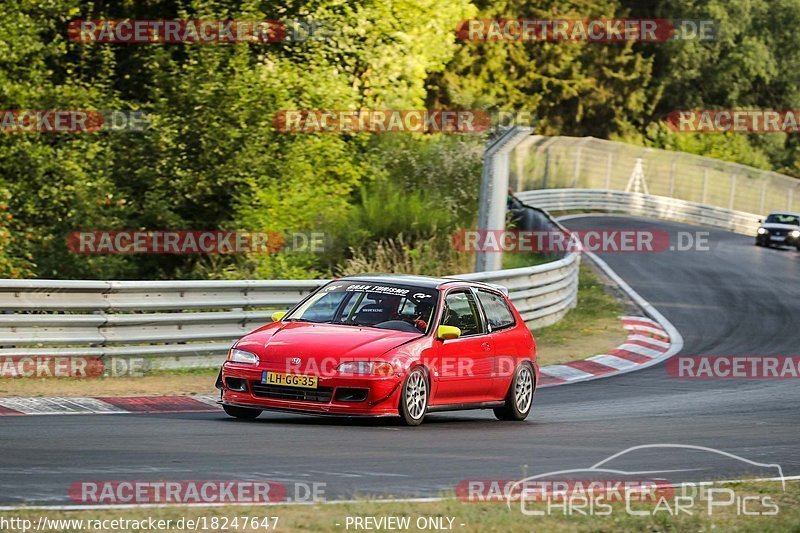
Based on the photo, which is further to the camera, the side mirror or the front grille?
the side mirror

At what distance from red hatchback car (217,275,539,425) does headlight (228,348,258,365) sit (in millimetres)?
11

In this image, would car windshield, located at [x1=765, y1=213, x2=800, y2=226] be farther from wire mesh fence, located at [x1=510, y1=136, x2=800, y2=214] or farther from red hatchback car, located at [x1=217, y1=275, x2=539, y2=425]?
red hatchback car, located at [x1=217, y1=275, x2=539, y2=425]

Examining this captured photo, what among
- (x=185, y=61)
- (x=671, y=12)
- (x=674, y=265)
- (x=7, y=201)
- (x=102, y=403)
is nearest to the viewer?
(x=102, y=403)

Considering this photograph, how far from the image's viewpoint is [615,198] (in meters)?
56.6

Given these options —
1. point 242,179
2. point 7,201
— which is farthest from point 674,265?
point 7,201

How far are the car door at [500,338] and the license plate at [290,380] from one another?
235 cm

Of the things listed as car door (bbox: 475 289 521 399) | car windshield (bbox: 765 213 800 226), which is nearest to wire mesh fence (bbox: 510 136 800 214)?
car windshield (bbox: 765 213 800 226)

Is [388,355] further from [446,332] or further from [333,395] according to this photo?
[446,332]

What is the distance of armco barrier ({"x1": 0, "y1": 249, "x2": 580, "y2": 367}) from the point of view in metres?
13.8

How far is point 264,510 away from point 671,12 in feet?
236

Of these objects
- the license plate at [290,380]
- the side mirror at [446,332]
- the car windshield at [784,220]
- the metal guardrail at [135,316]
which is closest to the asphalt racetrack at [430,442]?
the license plate at [290,380]

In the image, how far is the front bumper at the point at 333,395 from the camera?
10797mm

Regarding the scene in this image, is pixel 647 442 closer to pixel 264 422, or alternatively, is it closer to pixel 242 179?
pixel 264 422

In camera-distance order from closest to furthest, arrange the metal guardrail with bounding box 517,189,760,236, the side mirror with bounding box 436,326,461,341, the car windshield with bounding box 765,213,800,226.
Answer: the side mirror with bounding box 436,326,461,341 → the car windshield with bounding box 765,213,800,226 → the metal guardrail with bounding box 517,189,760,236
